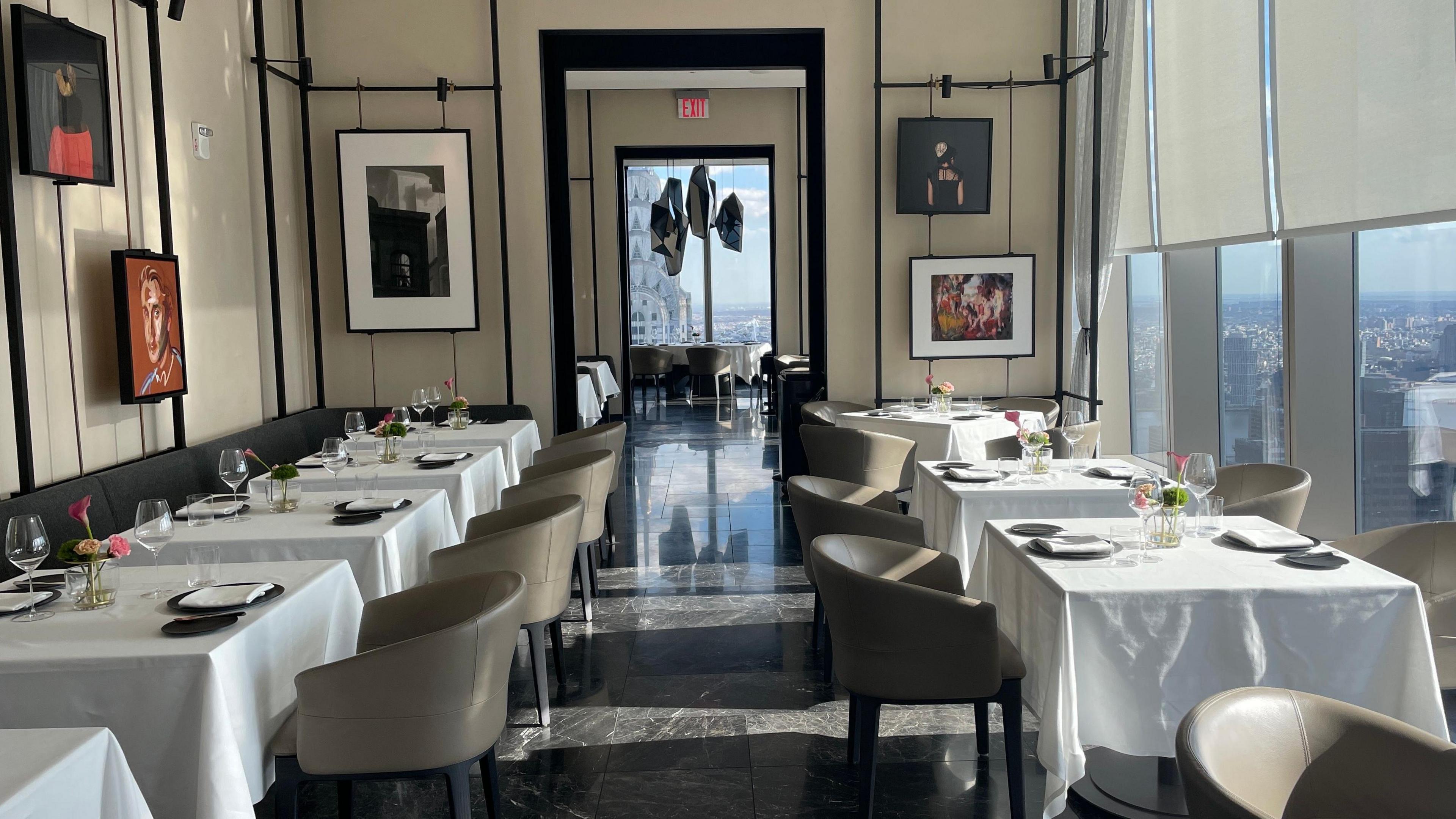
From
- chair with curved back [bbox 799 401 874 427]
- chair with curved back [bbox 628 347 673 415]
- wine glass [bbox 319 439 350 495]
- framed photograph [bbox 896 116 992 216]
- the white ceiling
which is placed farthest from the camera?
chair with curved back [bbox 628 347 673 415]

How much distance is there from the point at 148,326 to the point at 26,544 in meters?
2.65

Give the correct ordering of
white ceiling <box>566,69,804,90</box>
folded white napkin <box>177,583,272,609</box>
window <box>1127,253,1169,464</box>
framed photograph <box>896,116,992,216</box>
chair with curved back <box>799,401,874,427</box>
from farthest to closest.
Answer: white ceiling <box>566,69,804,90</box>
window <box>1127,253,1169,464</box>
framed photograph <box>896,116,992,216</box>
chair with curved back <box>799,401,874,427</box>
folded white napkin <box>177,583,272,609</box>

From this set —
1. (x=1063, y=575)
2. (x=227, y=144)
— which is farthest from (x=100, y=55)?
(x=1063, y=575)

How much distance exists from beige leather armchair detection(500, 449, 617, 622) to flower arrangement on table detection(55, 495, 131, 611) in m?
1.41

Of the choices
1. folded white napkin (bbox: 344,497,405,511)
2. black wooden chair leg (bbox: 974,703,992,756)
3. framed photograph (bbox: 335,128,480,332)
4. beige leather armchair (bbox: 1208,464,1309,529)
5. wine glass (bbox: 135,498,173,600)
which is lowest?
black wooden chair leg (bbox: 974,703,992,756)

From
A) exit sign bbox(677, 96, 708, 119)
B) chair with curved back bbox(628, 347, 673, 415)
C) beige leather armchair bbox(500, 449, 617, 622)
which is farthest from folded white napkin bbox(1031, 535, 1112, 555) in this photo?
chair with curved back bbox(628, 347, 673, 415)

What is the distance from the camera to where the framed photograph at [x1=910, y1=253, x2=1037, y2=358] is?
292 inches

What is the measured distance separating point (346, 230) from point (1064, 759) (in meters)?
6.08

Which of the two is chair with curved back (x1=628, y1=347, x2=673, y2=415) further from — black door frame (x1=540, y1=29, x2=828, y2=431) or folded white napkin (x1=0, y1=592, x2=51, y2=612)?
folded white napkin (x1=0, y1=592, x2=51, y2=612)

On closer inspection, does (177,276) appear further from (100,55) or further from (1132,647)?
(1132,647)

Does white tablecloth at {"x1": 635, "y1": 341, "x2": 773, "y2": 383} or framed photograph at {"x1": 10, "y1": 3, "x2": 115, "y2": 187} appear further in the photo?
white tablecloth at {"x1": 635, "y1": 341, "x2": 773, "y2": 383}

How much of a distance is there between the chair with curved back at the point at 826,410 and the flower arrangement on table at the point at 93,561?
4.62m

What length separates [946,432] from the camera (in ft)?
20.2

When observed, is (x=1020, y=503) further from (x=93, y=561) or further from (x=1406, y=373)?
(x=93, y=561)
